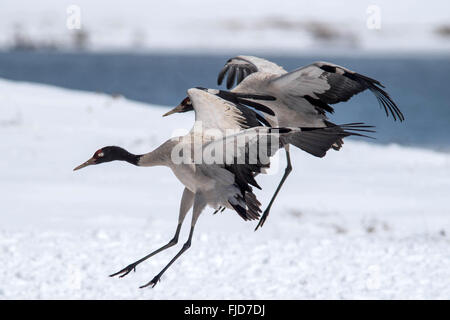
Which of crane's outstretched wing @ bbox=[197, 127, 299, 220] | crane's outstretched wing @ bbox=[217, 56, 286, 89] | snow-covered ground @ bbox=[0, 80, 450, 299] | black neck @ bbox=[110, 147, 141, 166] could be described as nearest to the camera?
crane's outstretched wing @ bbox=[197, 127, 299, 220]

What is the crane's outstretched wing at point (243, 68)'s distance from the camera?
14.0 ft

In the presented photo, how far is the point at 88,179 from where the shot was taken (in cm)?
2275

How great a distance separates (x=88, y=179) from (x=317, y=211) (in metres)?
7.25

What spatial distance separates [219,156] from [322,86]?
32.8 inches

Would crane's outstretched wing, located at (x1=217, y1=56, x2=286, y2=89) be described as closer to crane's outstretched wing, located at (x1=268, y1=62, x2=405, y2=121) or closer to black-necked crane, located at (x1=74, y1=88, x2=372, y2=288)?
crane's outstretched wing, located at (x1=268, y1=62, x2=405, y2=121)

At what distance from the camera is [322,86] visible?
371 cm

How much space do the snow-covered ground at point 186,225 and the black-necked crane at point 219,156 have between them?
10.2 m

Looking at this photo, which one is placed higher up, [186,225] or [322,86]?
[322,86]

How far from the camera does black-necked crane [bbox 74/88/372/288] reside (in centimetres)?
311

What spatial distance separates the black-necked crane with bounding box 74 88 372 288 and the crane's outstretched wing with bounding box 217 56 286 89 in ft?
1.98

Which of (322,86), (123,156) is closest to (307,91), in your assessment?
(322,86)

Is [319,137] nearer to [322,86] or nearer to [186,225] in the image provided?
[322,86]

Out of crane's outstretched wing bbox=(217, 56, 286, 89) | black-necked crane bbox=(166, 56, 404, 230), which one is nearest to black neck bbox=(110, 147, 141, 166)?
black-necked crane bbox=(166, 56, 404, 230)
